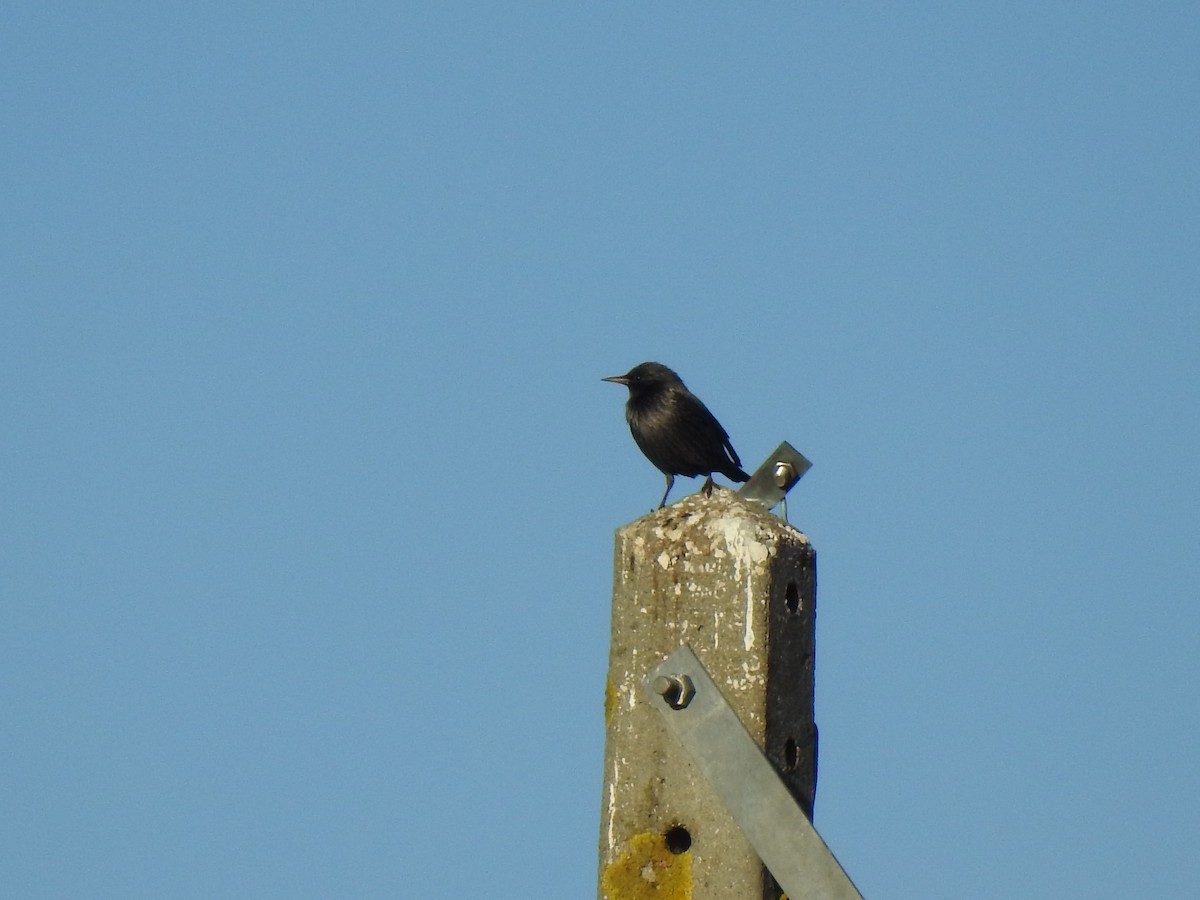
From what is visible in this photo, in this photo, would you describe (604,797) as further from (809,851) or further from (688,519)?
(809,851)

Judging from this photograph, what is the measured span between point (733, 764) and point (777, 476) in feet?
4.29

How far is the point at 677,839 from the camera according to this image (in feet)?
13.6

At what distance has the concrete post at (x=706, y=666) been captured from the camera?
4.10m

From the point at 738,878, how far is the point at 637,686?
1.63 ft

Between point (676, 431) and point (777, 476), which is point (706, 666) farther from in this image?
point (676, 431)

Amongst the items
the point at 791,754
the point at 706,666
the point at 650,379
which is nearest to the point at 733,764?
the point at 706,666

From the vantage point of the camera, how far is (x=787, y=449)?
4.18 metres

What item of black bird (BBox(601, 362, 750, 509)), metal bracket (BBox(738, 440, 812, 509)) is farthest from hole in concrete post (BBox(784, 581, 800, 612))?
black bird (BBox(601, 362, 750, 509))

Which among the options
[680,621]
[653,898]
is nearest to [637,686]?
[680,621]

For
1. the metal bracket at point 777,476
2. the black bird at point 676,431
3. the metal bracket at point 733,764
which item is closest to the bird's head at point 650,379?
the black bird at point 676,431

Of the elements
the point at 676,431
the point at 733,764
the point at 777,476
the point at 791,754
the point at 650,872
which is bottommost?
the point at 733,764

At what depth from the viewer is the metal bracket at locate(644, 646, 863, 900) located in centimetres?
298

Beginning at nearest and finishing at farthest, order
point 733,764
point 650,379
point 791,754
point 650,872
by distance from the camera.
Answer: point 733,764 < point 650,872 < point 791,754 < point 650,379

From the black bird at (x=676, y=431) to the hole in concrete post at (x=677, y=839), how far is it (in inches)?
123
